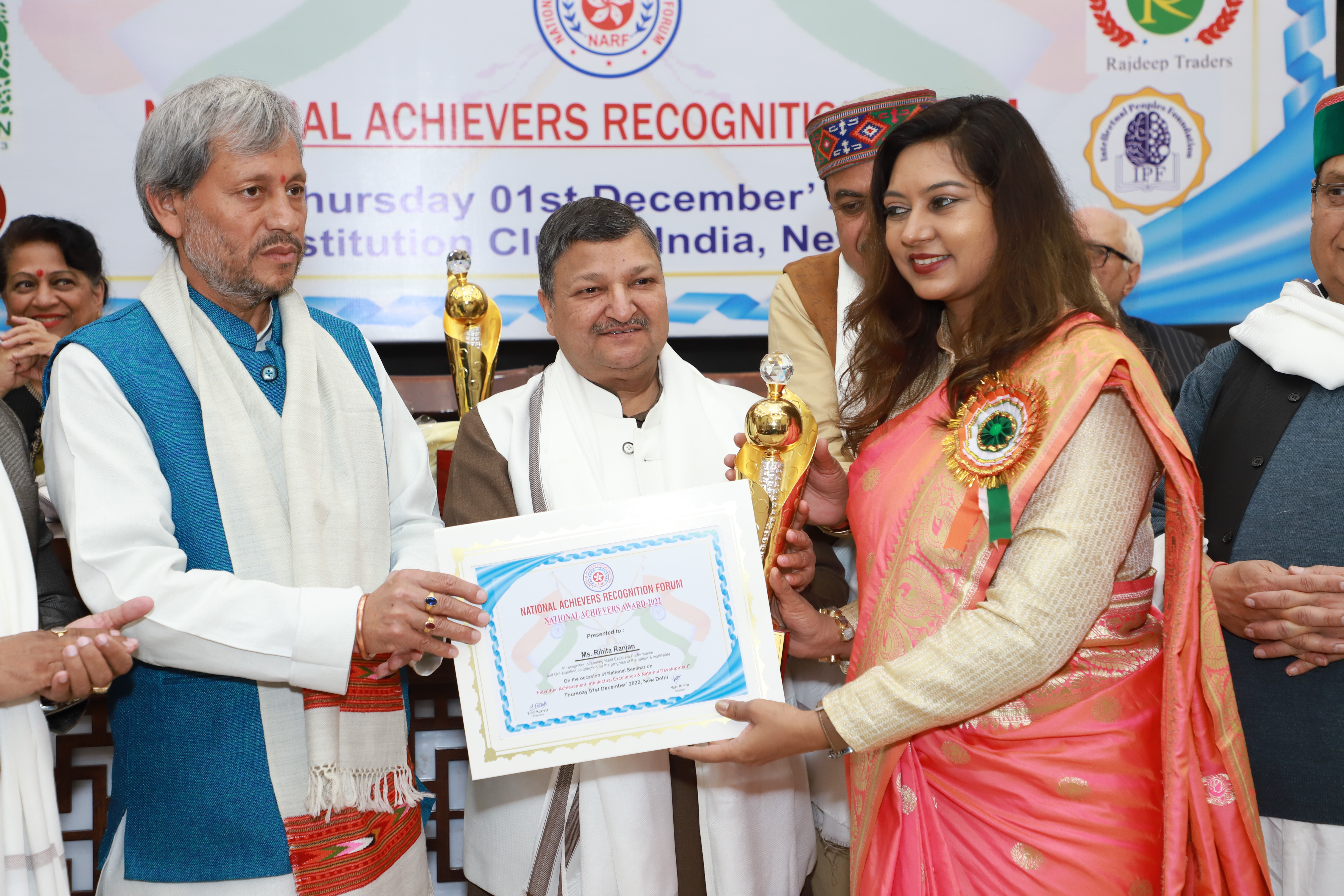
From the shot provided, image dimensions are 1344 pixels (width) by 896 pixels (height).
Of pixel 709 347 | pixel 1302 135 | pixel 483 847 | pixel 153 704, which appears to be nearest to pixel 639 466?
pixel 483 847

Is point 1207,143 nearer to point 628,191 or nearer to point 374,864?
point 628,191

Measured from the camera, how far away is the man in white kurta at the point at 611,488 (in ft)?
6.72

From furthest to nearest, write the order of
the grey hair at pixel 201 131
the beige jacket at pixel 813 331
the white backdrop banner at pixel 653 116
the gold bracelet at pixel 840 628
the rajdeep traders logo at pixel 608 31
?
the rajdeep traders logo at pixel 608 31, the white backdrop banner at pixel 653 116, the beige jacket at pixel 813 331, the gold bracelet at pixel 840 628, the grey hair at pixel 201 131

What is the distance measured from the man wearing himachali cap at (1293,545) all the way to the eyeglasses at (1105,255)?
5.97 feet

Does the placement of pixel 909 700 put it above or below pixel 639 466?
below

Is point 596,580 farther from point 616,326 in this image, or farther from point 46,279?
point 46,279

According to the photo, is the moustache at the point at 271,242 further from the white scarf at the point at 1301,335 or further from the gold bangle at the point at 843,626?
Answer: the white scarf at the point at 1301,335

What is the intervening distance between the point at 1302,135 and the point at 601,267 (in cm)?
353

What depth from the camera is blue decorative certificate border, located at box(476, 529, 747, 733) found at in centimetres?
176

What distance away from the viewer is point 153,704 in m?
1.84

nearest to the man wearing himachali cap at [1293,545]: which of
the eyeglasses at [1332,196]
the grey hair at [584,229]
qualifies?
the eyeglasses at [1332,196]

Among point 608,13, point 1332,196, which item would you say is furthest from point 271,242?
point 608,13

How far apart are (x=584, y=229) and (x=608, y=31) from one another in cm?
211

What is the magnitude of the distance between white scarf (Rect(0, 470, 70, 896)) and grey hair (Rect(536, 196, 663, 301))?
117 centimetres
